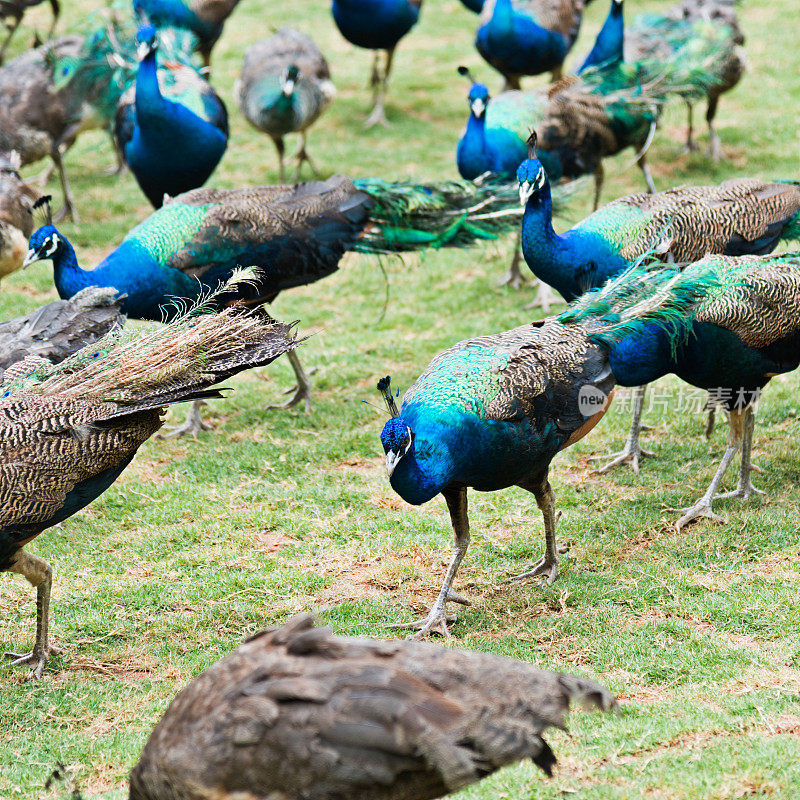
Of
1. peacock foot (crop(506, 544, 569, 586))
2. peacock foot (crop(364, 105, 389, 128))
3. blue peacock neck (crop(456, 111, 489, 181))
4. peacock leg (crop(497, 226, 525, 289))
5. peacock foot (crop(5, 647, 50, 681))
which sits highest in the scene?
blue peacock neck (crop(456, 111, 489, 181))

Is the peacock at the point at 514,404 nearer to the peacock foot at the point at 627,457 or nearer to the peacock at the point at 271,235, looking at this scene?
the peacock foot at the point at 627,457

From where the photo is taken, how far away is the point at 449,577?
462cm

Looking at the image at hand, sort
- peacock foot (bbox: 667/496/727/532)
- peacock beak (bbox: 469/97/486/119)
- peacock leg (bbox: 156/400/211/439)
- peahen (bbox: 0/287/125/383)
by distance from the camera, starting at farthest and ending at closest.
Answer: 1. peacock beak (bbox: 469/97/486/119)
2. peacock leg (bbox: 156/400/211/439)
3. peacock foot (bbox: 667/496/727/532)
4. peahen (bbox: 0/287/125/383)

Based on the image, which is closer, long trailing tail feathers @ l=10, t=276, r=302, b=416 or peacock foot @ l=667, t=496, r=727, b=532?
long trailing tail feathers @ l=10, t=276, r=302, b=416

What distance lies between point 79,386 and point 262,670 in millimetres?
1959

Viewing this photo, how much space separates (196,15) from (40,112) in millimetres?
2435

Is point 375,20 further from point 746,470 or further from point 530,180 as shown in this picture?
point 746,470

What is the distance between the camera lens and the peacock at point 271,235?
6.02 metres

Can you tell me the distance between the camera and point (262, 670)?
9.89ft

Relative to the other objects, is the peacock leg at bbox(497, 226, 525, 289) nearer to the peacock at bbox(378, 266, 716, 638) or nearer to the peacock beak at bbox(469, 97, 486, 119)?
the peacock beak at bbox(469, 97, 486, 119)

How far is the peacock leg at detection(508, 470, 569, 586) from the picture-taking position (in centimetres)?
475

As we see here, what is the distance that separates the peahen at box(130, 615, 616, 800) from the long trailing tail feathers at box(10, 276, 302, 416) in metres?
1.65

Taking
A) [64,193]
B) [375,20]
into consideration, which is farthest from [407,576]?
[375,20]

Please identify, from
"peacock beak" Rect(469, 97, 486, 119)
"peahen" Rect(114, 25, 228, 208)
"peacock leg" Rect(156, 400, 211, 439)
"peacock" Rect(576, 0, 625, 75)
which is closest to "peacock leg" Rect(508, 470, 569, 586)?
"peacock leg" Rect(156, 400, 211, 439)
